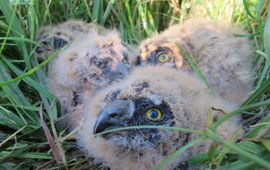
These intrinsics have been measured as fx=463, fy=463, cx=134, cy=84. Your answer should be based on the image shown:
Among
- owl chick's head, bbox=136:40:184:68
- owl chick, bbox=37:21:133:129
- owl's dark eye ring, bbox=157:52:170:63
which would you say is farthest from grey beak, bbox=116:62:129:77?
owl's dark eye ring, bbox=157:52:170:63

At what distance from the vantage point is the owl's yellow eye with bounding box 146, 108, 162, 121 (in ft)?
8.52

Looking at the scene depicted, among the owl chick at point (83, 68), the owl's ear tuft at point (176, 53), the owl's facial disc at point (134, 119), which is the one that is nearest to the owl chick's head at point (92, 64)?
the owl chick at point (83, 68)

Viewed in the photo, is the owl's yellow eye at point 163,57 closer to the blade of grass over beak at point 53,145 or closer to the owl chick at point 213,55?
the owl chick at point 213,55

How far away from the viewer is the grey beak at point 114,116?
2.55 metres

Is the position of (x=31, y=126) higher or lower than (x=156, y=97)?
lower

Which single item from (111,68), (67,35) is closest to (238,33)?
(111,68)

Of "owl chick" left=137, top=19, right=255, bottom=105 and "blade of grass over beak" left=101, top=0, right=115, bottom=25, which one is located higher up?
"blade of grass over beak" left=101, top=0, right=115, bottom=25

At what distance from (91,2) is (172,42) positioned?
123cm

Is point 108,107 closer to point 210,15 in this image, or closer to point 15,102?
point 15,102

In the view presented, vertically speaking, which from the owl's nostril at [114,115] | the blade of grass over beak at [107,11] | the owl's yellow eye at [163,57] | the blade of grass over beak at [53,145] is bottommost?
the blade of grass over beak at [53,145]

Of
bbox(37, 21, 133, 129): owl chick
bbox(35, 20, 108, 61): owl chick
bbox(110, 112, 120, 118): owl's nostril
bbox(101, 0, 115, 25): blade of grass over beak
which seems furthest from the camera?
bbox(101, 0, 115, 25): blade of grass over beak

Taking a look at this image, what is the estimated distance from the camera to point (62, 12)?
14.5 ft

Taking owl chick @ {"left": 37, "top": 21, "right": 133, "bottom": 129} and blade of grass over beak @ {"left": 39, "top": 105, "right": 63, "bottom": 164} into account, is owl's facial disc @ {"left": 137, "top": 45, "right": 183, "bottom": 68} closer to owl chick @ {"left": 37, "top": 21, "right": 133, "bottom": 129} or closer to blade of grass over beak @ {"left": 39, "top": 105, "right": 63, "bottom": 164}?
owl chick @ {"left": 37, "top": 21, "right": 133, "bottom": 129}

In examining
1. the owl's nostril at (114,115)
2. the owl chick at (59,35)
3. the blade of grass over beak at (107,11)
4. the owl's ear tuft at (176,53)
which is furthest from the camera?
the blade of grass over beak at (107,11)
